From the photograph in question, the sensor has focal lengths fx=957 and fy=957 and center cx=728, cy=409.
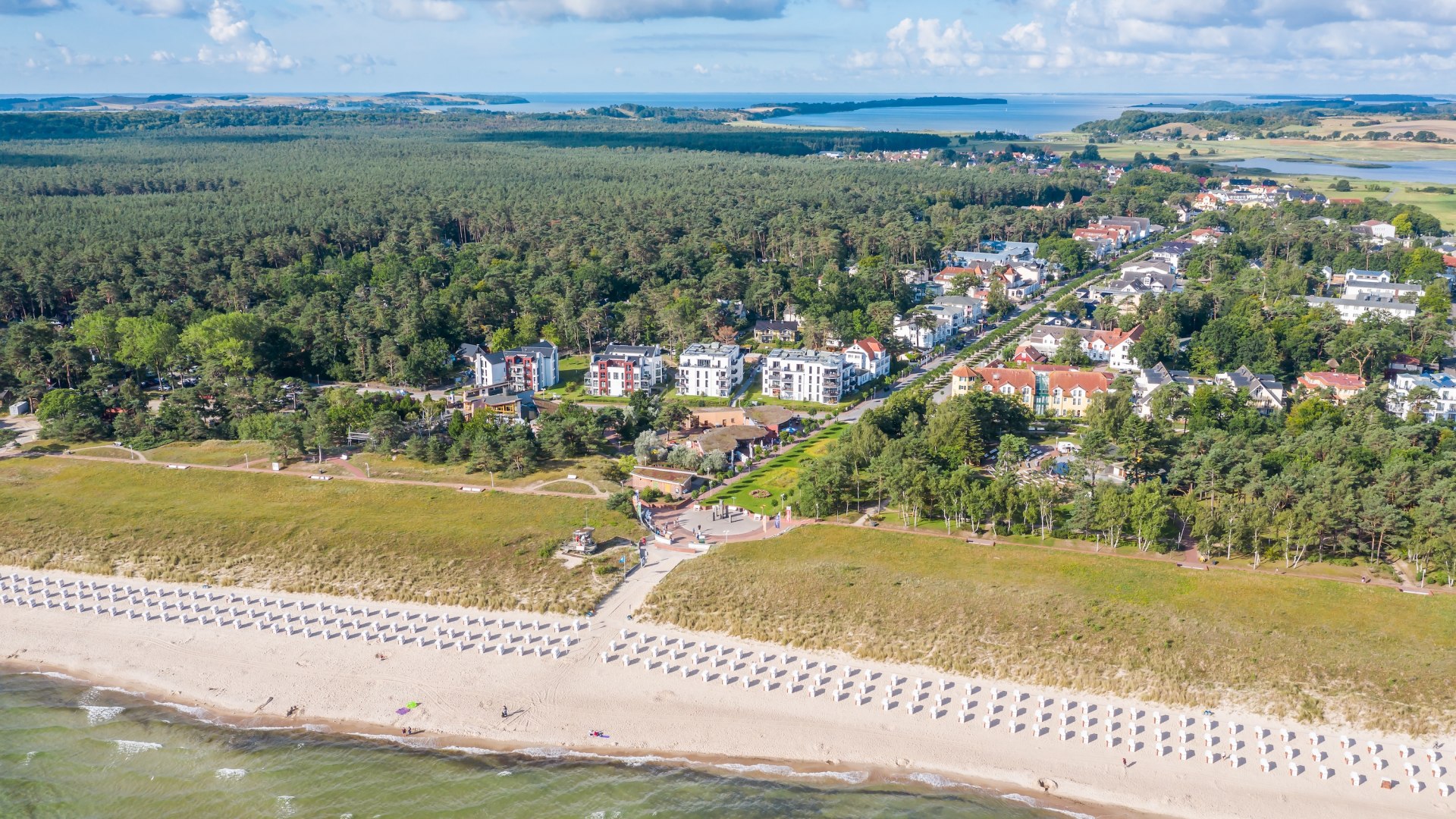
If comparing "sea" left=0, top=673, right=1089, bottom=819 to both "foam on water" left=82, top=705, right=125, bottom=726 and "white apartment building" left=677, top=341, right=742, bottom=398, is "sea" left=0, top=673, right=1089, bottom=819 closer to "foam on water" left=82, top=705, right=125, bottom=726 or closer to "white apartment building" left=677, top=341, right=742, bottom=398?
"foam on water" left=82, top=705, right=125, bottom=726

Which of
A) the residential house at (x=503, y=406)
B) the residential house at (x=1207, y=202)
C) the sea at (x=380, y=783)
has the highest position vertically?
the residential house at (x=1207, y=202)

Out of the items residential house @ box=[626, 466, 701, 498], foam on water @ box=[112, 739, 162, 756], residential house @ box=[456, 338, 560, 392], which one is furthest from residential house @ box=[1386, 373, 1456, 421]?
foam on water @ box=[112, 739, 162, 756]

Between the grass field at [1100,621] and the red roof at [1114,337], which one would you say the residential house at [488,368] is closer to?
the grass field at [1100,621]

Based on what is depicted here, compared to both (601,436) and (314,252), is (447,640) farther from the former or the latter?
(314,252)

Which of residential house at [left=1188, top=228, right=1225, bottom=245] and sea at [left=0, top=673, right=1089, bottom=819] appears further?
residential house at [left=1188, top=228, right=1225, bottom=245]

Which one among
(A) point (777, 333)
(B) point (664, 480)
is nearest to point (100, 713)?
(B) point (664, 480)

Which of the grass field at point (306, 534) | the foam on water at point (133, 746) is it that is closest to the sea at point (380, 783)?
the foam on water at point (133, 746)

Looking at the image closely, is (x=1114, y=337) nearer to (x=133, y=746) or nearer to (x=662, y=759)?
(x=662, y=759)
